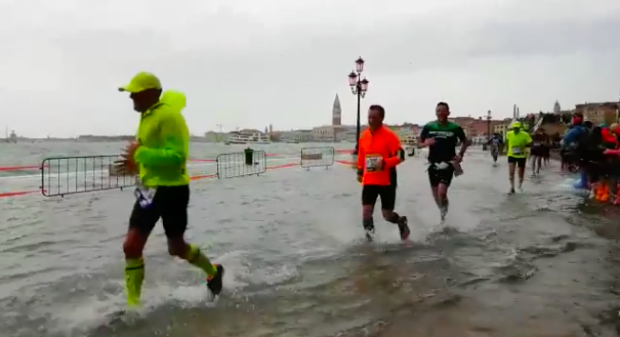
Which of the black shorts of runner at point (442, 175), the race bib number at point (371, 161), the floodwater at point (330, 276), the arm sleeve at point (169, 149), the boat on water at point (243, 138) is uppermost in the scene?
the boat on water at point (243, 138)

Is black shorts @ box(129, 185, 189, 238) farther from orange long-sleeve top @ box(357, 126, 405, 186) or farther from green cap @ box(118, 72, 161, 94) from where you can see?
orange long-sleeve top @ box(357, 126, 405, 186)

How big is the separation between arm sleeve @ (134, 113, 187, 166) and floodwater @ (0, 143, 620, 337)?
1130mm

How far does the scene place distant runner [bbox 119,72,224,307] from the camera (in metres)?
4.22

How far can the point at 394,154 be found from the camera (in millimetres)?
7055

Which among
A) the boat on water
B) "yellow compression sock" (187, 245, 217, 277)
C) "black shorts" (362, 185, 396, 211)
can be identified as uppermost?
the boat on water

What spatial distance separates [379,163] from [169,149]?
331cm

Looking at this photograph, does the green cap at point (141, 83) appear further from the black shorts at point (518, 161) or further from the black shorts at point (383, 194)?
the black shorts at point (518, 161)

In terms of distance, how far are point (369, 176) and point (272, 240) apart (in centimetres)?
151

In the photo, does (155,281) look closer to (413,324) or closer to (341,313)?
(341,313)

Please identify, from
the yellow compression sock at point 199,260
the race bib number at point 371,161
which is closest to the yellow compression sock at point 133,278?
the yellow compression sock at point 199,260

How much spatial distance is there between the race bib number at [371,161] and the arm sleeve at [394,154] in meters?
0.13

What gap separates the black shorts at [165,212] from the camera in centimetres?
431

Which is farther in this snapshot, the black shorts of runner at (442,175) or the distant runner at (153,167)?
the black shorts of runner at (442,175)

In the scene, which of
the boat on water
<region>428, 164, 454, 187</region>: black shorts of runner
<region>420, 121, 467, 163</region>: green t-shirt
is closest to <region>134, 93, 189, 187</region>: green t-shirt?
<region>420, 121, 467, 163</region>: green t-shirt
